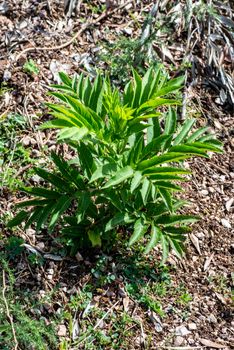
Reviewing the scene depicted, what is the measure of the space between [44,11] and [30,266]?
Result: 1979mm

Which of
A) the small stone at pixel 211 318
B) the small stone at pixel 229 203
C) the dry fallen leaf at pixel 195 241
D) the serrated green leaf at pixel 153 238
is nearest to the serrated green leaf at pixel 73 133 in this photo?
the serrated green leaf at pixel 153 238

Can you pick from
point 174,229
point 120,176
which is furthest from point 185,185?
point 120,176

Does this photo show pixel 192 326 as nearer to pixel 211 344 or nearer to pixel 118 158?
pixel 211 344

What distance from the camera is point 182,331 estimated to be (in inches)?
135

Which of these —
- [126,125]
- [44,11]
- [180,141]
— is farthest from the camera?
[44,11]

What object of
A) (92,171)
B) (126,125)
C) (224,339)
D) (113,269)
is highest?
(126,125)

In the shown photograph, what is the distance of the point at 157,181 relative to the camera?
2.96 metres

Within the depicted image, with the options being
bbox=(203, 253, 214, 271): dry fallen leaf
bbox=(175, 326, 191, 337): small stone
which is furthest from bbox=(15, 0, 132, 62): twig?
bbox=(175, 326, 191, 337): small stone

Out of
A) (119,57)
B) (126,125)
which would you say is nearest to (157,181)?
(126,125)

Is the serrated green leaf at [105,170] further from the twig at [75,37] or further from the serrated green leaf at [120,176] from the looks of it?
A: the twig at [75,37]

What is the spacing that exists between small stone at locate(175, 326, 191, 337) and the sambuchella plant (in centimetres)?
49

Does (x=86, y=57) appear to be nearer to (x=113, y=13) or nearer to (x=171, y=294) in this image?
(x=113, y=13)

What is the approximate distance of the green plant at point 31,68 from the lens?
409 centimetres

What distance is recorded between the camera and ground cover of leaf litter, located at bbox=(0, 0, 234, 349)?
3381 mm
